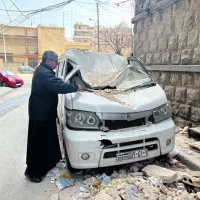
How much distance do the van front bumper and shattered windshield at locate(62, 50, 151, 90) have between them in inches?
39.4

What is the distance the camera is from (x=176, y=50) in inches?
215

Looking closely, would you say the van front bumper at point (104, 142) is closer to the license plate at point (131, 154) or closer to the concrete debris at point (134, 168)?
the license plate at point (131, 154)

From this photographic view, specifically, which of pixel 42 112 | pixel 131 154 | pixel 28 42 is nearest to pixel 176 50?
pixel 131 154

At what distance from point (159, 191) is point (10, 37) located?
2100 inches

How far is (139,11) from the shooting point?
7.25 meters

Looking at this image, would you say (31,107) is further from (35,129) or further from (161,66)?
(161,66)

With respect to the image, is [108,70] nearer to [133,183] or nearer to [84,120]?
[84,120]

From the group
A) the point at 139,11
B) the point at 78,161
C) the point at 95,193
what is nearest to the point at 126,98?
the point at 78,161

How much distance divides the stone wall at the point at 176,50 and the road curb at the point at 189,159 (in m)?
1.17

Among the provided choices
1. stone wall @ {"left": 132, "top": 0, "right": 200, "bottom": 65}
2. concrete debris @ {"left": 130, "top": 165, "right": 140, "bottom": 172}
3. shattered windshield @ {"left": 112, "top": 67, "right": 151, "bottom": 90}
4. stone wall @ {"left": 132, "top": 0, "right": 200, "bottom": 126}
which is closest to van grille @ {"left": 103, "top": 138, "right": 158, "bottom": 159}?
concrete debris @ {"left": 130, "top": 165, "right": 140, "bottom": 172}

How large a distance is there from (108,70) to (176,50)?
2.05 metres

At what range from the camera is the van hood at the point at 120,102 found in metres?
3.09

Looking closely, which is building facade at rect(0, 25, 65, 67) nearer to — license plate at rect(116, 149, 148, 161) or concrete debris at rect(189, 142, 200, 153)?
concrete debris at rect(189, 142, 200, 153)

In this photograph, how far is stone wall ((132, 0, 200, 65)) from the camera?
4875mm
